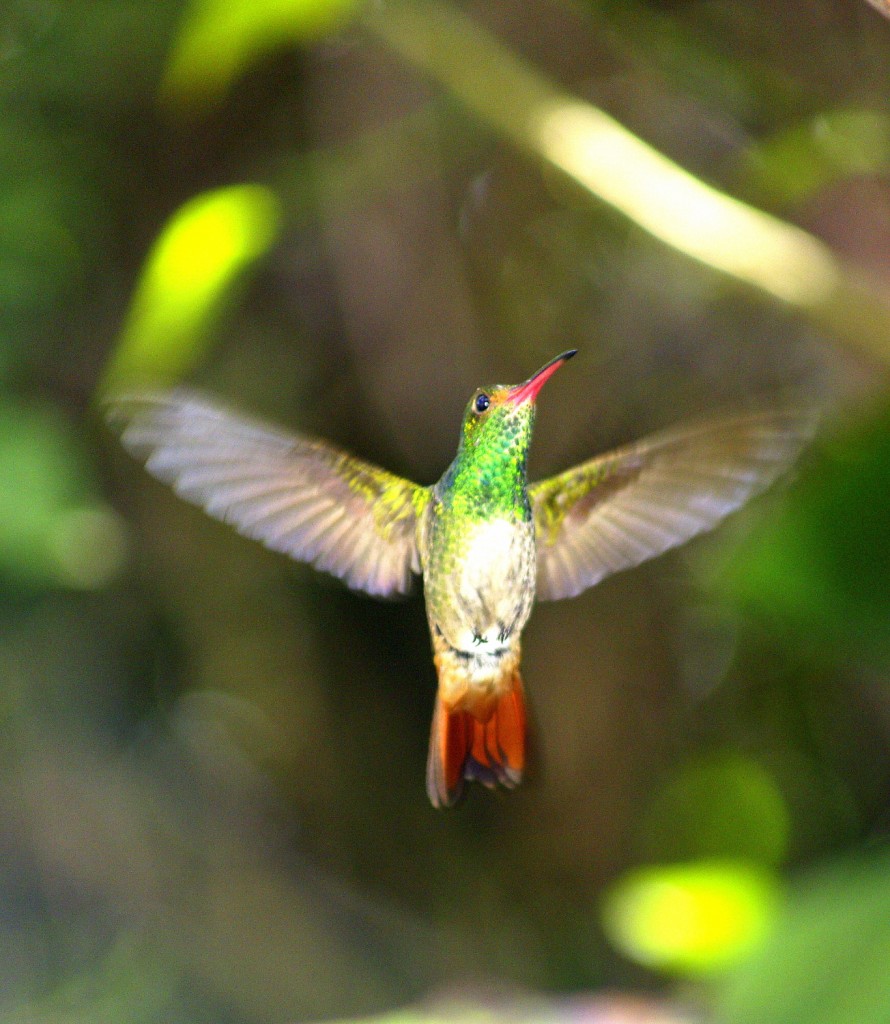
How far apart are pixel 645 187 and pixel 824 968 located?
88cm

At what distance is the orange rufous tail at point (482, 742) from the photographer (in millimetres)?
1054

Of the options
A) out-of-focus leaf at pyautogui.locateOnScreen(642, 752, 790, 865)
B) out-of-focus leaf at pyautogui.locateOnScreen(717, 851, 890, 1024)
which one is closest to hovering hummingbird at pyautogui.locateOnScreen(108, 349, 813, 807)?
out-of-focus leaf at pyautogui.locateOnScreen(717, 851, 890, 1024)

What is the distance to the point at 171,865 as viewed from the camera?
2.62 metres

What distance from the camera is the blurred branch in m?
1.33

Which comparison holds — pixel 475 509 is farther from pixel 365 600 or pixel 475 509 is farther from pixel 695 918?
pixel 365 600

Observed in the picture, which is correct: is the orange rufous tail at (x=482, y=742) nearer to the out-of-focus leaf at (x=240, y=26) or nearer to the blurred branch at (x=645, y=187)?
the blurred branch at (x=645, y=187)

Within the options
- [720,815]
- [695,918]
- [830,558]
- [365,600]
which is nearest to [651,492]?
[830,558]

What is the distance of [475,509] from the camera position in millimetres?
1065

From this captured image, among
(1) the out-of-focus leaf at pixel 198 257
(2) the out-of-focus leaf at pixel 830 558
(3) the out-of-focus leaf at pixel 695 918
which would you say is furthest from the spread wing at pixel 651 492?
(3) the out-of-focus leaf at pixel 695 918

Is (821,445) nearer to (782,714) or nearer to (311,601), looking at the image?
(782,714)

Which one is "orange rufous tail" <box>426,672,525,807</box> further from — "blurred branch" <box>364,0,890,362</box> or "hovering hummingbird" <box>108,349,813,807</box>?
"blurred branch" <box>364,0,890,362</box>

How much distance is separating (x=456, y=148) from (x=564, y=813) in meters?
1.43

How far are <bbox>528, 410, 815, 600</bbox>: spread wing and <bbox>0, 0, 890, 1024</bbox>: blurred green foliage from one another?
2.21ft

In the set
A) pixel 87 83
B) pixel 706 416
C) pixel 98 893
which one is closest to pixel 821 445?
pixel 706 416
